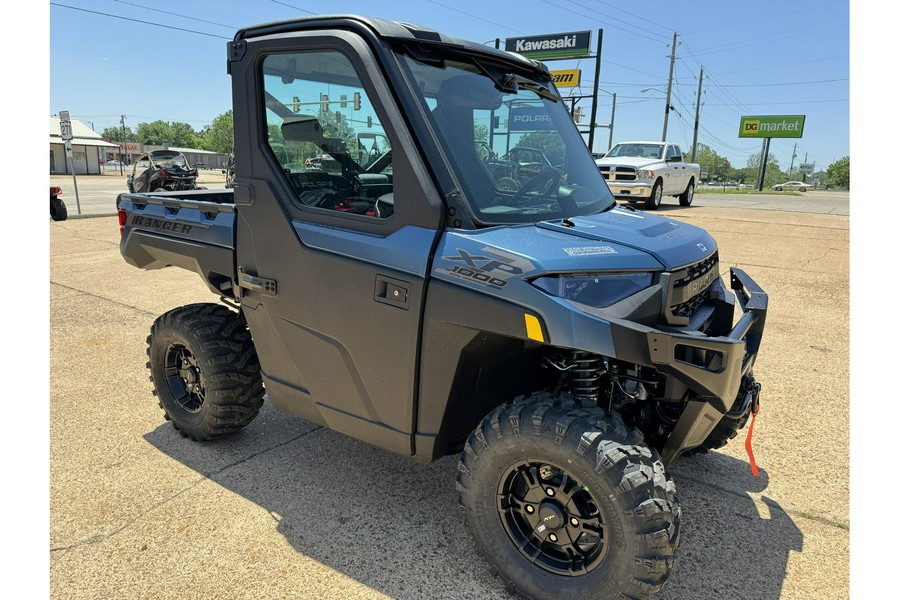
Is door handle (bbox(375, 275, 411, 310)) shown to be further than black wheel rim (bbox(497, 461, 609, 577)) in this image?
Yes

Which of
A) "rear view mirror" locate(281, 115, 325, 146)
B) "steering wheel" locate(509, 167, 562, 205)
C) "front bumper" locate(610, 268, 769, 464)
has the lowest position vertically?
"front bumper" locate(610, 268, 769, 464)

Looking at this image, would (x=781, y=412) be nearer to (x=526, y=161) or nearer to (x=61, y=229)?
(x=526, y=161)

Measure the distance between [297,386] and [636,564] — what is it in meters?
1.82

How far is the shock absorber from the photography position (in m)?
2.56

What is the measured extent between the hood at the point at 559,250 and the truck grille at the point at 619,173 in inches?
604

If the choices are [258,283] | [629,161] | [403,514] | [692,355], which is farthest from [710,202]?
[692,355]

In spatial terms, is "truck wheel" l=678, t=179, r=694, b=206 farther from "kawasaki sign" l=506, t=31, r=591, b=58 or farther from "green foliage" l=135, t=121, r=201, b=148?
"green foliage" l=135, t=121, r=201, b=148

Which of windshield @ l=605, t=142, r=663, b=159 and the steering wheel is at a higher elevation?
windshield @ l=605, t=142, r=663, b=159

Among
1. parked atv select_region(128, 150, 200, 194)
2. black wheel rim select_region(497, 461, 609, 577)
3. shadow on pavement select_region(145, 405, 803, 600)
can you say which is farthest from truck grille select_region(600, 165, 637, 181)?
black wheel rim select_region(497, 461, 609, 577)

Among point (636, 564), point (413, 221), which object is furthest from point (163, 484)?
point (636, 564)

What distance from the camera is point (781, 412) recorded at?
4.51 metres

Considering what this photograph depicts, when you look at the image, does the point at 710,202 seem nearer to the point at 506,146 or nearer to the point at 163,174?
the point at 163,174

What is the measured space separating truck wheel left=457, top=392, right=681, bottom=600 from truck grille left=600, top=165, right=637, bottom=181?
1579cm

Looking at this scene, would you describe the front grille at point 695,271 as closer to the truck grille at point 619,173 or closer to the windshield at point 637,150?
the truck grille at point 619,173
